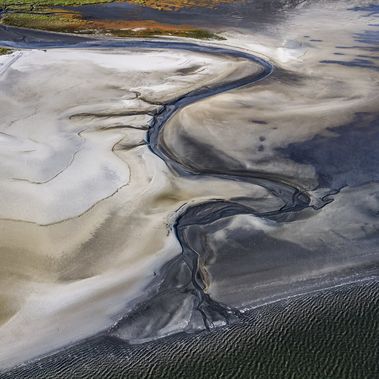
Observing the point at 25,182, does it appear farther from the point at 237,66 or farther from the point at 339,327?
the point at 237,66

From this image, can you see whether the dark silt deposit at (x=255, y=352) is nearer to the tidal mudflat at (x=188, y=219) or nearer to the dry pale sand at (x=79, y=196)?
the tidal mudflat at (x=188, y=219)

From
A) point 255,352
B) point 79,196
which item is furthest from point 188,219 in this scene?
point 255,352

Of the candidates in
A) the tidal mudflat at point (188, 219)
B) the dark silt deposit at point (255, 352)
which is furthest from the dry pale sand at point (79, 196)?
the dark silt deposit at point (255, 352)

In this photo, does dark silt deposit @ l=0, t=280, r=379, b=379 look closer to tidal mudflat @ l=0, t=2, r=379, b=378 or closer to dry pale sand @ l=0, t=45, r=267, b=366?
tidal mudflat @ l=0, t=2, r=379, b=378

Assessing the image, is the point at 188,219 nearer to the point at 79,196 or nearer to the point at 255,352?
the point at 79,196

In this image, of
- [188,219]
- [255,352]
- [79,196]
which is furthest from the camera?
[79,196]

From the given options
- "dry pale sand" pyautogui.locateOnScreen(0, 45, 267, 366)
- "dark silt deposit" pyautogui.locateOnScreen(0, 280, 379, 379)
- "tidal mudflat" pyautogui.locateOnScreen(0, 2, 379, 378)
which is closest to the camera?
"dark silt deposit" pyautogui.locateOnScreen(0, 280, 379, 379)

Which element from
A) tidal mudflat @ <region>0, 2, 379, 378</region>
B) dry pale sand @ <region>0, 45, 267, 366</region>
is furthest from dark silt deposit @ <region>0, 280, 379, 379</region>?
dry pale sand @ <region>0, 45, 267, 366</region>

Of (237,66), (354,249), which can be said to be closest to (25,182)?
(354,249)
